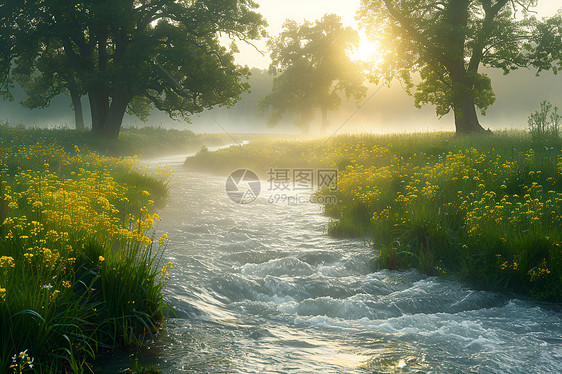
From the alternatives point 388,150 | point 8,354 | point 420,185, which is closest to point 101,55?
point 388,150

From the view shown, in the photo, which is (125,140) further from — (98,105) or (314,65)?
(314,65)

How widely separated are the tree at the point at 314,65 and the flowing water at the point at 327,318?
42509 mm

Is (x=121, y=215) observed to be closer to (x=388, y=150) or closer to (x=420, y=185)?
(x=420, y=185)

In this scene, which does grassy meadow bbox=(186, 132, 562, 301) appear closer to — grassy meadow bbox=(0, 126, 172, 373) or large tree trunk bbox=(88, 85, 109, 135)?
grassy meadow bbox=(0, 126, 172, 373)

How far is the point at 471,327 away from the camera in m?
5.50

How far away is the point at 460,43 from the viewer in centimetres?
2344

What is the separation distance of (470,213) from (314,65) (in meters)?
46.1

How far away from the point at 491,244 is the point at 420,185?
461 centimetres

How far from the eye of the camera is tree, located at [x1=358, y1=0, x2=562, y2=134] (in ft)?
71.2

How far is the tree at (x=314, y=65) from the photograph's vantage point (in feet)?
163

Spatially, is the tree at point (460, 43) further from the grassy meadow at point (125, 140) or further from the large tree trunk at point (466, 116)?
the grassy meadow at point (125, 140)

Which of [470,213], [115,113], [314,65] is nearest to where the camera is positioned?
[470,213]

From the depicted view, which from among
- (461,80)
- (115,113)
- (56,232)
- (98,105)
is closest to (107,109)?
(98,105)

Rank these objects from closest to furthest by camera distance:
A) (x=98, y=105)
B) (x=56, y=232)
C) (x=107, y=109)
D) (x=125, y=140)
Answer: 1. (x=56, y=232)
2. (x=98, y=105)
3. (x=107, y=109)
4. (x=125, y=140)
